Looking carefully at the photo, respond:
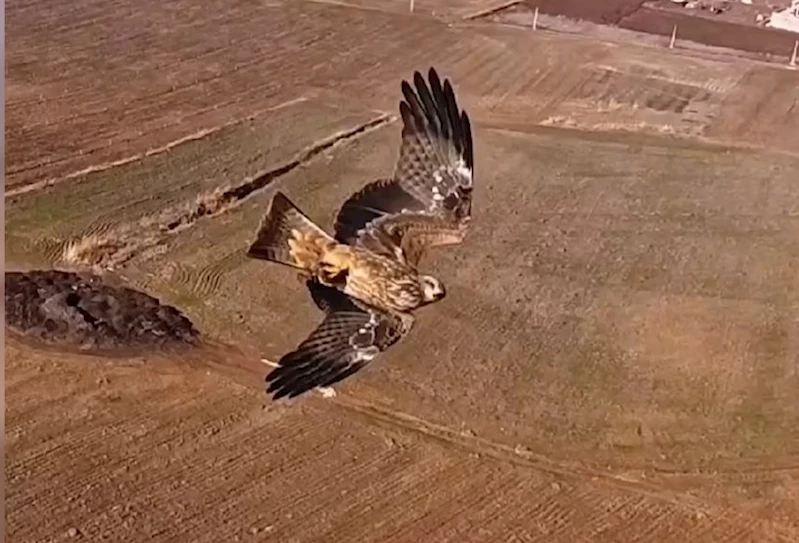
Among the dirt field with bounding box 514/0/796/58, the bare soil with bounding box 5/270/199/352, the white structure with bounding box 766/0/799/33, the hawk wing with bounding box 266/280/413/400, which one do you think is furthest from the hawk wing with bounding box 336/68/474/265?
the white structure with bounding box 766/0/799/33

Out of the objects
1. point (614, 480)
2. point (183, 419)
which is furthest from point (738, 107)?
point (183, 419)

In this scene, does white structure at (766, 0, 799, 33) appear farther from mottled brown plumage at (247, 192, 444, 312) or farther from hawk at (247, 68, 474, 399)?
mottled brown plumage at (247, 192, 444, 312)

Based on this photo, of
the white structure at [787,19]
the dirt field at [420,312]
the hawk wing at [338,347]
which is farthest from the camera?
the white structure at [787,19]

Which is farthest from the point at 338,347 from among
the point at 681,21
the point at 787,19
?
the point at 787,19

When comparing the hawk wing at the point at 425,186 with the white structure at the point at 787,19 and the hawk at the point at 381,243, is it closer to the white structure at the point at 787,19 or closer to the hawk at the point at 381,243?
the hawk at the point at 381,243

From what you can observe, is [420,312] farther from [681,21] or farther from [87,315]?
[681,21]

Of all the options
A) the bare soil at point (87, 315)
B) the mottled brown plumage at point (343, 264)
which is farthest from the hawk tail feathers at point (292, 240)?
the bare soil at point (87, 315)

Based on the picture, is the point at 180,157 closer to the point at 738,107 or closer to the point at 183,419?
the point at 183,419
